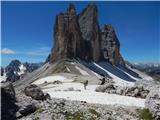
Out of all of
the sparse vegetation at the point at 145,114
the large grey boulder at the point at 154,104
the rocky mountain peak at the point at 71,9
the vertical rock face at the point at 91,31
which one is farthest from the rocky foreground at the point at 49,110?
the vertical rock face at the point at 91,31

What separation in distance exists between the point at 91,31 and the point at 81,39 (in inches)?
603

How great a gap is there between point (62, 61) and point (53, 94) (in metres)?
80.7

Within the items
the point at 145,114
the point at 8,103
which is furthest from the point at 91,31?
the point at 8,103

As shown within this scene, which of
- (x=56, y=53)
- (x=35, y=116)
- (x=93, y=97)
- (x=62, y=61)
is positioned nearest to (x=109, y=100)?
(x=93, y=97)

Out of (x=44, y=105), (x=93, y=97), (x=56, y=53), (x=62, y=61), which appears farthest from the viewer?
(x=56, y=53)

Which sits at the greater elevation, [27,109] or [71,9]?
[71,9]

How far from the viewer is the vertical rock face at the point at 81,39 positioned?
466 feet

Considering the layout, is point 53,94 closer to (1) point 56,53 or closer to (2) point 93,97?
(2) point 93,97

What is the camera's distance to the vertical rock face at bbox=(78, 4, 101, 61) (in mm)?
168625

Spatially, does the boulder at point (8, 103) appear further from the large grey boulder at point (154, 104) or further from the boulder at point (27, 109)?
the large grey boulder at point (154, 104)

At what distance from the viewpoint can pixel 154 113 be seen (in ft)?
121

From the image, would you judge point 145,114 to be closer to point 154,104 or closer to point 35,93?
point 154,104

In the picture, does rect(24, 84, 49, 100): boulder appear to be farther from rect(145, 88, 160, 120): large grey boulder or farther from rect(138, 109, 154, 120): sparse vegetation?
rect(145, 88, 160, 120): large grey boulder

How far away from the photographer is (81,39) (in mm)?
157625
